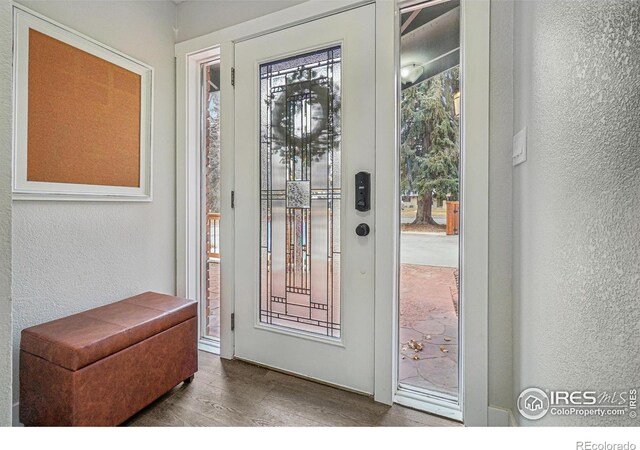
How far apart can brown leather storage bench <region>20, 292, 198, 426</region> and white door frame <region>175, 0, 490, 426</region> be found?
0.53 meters

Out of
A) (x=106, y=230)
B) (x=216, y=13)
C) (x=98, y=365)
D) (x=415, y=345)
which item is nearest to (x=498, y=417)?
(x=415, y=345)

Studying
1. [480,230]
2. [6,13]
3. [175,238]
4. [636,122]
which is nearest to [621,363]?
[636,122]

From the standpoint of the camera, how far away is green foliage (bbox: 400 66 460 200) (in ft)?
5.08

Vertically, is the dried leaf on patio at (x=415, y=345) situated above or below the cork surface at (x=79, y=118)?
below

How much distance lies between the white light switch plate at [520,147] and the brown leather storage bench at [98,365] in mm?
1762

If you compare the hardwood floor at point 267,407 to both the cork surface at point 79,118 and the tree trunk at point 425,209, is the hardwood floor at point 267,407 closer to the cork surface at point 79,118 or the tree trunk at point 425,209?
the tree trunk at point 425,209

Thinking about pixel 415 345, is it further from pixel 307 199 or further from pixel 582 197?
pixel 582 197

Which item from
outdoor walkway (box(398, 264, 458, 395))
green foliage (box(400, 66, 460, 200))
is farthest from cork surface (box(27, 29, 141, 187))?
outdoor walkway (box(398, 264, 458, 395))

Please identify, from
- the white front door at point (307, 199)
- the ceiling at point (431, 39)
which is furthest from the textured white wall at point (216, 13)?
the ceiling at point (431, 39)

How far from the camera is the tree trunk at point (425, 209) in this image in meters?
1.61

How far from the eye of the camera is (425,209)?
1.62m

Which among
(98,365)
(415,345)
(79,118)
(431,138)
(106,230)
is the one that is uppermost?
(79,118)

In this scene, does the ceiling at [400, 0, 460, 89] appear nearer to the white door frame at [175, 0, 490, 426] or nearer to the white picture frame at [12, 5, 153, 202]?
the white door frame at [175, 0, 490, 426]

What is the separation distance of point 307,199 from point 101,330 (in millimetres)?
1163
